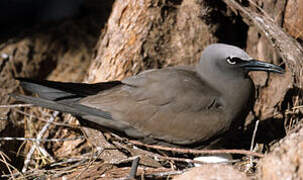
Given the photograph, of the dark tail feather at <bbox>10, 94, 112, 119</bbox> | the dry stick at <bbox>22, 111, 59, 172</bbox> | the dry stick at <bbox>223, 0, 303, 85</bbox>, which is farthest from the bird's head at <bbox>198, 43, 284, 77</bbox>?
the dry stick at <bbox>22, 111, 59, 172</bbox>

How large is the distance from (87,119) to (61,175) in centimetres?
46

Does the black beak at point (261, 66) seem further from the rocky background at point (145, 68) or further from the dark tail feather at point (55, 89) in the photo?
the dark tail feather at point (55, 89)

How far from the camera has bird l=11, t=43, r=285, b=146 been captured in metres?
2.67

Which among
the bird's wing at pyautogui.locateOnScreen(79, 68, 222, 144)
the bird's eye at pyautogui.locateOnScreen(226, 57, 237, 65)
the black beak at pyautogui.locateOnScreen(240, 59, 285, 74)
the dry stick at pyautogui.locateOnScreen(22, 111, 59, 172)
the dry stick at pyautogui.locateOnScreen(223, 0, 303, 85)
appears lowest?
the dry stick at pyautogui.locateOnScreen(22, 111, 59, 172)

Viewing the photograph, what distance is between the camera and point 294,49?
2.78 m

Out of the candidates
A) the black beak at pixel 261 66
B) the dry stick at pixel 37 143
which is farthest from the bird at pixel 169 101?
the dry stick at pixel 37 143

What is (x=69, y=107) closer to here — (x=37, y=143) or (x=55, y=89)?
(x=55, y=89)

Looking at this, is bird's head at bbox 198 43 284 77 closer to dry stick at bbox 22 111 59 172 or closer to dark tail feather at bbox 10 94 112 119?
dark tail feather at bbox 10 94 112 119

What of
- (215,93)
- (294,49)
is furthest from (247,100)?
(294,49)

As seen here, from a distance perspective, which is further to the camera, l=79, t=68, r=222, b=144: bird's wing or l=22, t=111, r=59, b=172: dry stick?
l=22, t=111, r=59, b=172: dry stick

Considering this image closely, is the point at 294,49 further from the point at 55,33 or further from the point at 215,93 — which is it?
the point at 55,33

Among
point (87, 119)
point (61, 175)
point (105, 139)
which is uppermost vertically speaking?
point (87, 119)

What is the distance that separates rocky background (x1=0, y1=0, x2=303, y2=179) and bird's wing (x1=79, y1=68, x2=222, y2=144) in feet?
0.72

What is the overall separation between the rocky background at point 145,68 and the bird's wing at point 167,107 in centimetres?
22
